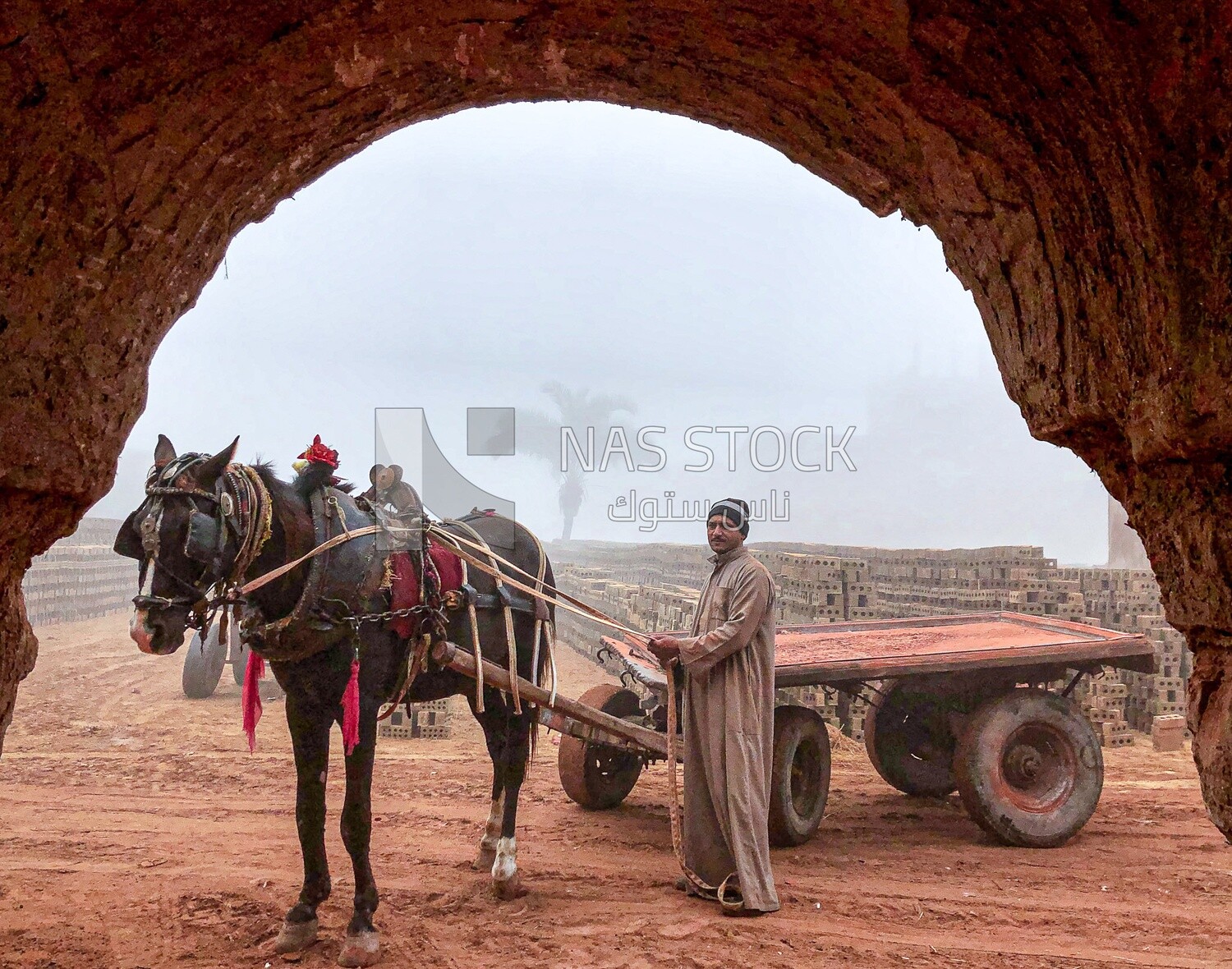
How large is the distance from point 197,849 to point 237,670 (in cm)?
630

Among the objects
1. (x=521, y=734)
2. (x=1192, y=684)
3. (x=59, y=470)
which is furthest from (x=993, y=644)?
(x=59, y=470)

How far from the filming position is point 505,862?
4809 mm

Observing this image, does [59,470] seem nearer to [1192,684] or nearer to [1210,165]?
[1210,165]

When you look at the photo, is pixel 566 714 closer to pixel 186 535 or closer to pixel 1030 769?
pixel 186 535

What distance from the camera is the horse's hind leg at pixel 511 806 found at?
4785 millimetres

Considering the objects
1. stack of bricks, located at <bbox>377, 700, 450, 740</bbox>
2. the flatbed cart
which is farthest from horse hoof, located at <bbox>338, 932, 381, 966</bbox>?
stack of bricks, located at <bbox>377, 700, 450, 740</bbox>

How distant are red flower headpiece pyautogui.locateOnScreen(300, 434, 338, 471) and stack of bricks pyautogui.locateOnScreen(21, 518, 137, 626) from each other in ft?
47.7

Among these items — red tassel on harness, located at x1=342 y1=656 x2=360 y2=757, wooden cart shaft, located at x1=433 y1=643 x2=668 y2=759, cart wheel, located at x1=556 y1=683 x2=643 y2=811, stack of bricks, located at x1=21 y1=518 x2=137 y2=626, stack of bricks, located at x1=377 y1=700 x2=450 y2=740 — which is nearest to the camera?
red tassel on harness, located at x1=342 y1=656 x2=360 y2=757

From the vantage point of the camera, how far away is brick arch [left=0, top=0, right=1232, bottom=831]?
6.40 feet

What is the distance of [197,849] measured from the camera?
215 inches

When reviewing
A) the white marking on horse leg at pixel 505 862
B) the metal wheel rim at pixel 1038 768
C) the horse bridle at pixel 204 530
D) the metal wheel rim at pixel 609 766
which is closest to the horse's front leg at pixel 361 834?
the white marking on horse leg at pixel 505 862

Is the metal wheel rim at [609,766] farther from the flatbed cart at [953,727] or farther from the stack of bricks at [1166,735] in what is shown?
the stack of bricks at [1166,735]

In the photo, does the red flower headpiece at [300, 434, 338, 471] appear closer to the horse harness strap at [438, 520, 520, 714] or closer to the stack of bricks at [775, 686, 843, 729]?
the horse harness strap at [438, 520, 520, 714]

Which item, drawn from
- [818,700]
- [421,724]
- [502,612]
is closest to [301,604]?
[502,612]
